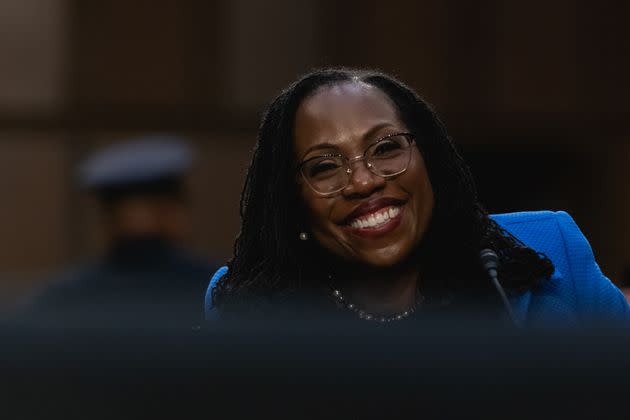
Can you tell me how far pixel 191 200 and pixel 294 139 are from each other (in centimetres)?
471

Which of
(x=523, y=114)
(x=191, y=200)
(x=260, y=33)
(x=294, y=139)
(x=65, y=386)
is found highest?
(x=65, y=386)

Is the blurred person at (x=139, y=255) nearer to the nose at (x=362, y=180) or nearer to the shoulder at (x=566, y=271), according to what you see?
the shoulder at (x=566, y=271)

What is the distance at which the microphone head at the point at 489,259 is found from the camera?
1.97 meters

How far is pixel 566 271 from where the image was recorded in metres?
2.12

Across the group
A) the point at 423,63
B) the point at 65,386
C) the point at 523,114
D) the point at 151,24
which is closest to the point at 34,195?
the point at 151,24

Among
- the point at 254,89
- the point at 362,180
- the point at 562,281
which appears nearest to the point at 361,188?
the point at 362,180

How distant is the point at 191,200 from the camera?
6738 mm

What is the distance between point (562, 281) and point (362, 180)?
0.43m

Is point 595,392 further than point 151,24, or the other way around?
point 151,24

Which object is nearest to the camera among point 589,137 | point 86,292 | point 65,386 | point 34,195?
point 65,386

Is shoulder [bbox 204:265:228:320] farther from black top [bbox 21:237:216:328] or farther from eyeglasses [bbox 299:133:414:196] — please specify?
black top [bbox 21:237:216:328]

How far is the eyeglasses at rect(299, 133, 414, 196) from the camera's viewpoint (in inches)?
77.2

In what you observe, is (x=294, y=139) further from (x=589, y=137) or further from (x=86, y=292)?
(x=589, y=137)

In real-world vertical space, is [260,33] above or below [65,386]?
below
